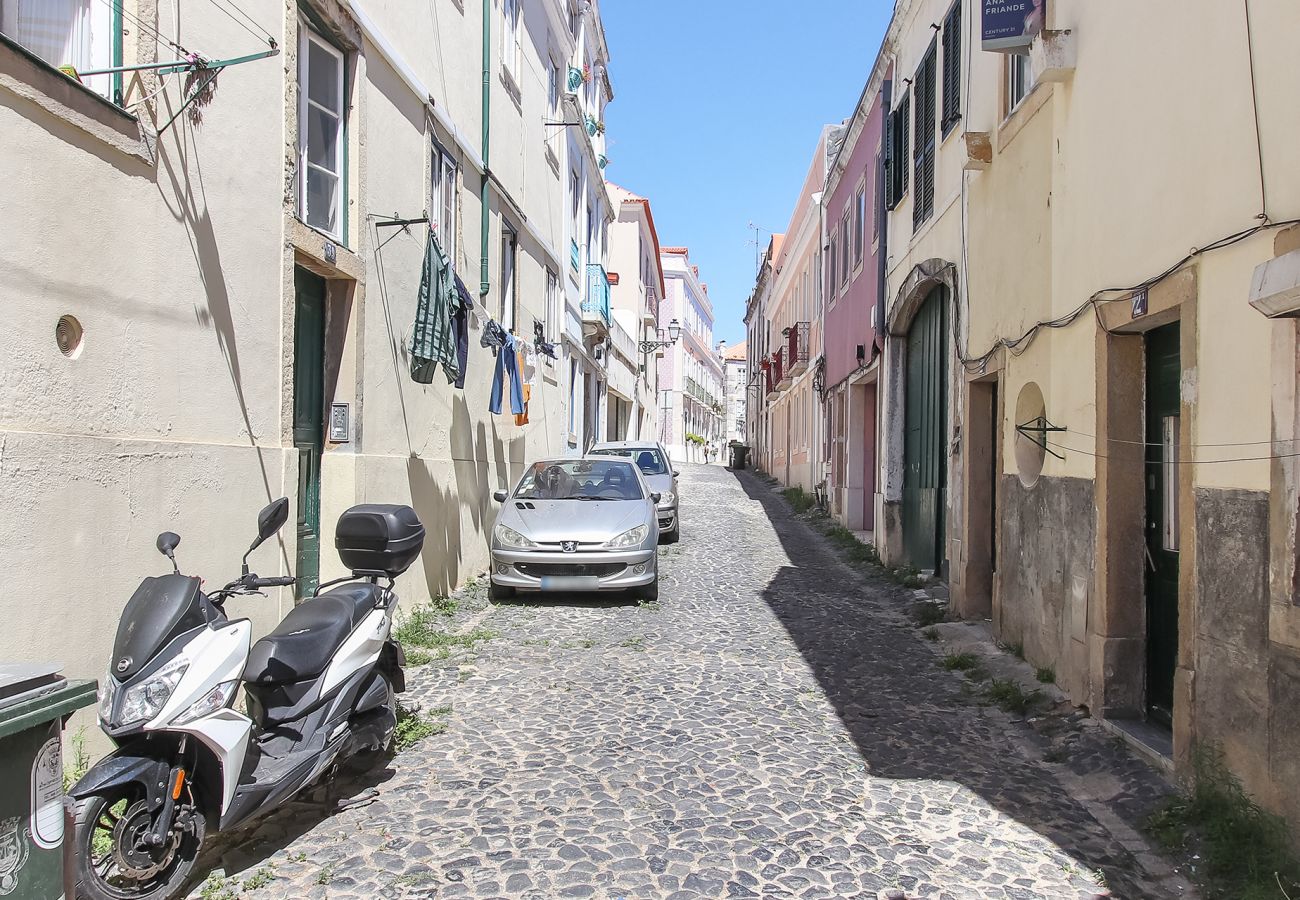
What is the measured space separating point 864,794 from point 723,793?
2.25ft

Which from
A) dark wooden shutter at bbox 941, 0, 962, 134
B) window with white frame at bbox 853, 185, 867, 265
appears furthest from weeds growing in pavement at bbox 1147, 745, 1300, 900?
window with white frame at bbox 853, 185, 867, 265

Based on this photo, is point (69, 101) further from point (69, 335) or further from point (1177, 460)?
point (1177, 460)

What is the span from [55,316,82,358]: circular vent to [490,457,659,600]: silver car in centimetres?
520

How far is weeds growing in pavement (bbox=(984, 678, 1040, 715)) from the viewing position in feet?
18.5

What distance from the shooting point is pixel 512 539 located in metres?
8.88

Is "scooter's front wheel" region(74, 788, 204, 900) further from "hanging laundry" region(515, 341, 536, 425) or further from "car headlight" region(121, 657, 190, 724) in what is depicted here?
"hanging laundry" region(515, 341, 536, 425)

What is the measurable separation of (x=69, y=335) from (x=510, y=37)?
372 inches

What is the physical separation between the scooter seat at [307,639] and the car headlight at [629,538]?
4529 millimetres

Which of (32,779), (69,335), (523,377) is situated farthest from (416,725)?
(523,377)

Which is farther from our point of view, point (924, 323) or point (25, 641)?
point (924, 323)

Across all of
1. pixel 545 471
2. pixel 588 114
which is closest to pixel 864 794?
pixel 545 471

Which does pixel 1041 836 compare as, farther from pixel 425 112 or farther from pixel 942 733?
pixel 425 112

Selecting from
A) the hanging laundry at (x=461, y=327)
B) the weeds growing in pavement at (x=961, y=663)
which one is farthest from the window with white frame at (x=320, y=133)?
the weeds growing in pavement at (x=961, y=663)

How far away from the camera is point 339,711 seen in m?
3.92
